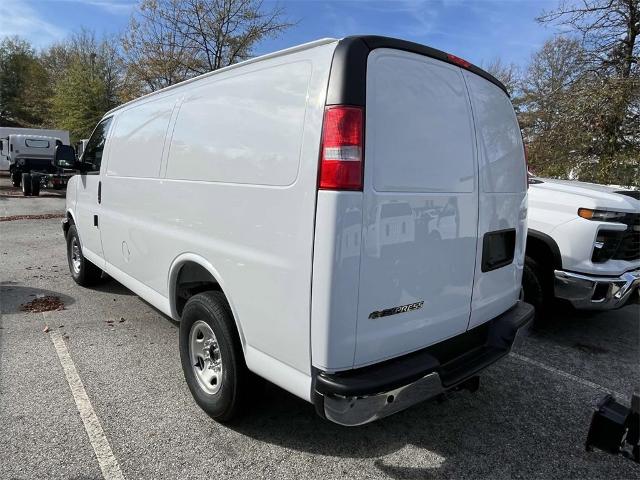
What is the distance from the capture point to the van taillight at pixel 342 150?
2.00 m

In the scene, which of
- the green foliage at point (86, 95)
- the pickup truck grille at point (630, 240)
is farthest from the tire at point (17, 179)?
the pickup truck grille at point (630, 240)

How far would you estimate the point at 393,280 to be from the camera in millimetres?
2195

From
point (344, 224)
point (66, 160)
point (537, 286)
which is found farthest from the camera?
point (66, 160)

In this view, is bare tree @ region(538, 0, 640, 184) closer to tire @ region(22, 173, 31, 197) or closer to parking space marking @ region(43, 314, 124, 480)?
parking space marking @ region(43, 314, 124, 480)

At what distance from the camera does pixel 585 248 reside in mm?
4121

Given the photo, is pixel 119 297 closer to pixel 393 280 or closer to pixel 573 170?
pixel 393 280

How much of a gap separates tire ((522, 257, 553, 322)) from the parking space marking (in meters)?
3.83

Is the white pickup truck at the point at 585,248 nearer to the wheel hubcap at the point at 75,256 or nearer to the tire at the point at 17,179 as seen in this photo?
the wheel hubcap at the point at 75,256

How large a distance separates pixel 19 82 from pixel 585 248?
5416 centimetres

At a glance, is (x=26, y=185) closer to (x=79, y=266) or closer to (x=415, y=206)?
(x=79, y=266)

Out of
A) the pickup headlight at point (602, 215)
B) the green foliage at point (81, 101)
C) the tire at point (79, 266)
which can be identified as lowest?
the tire at point (79, 266)

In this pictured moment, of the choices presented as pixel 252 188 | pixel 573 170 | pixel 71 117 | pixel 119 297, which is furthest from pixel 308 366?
pixel 71 117

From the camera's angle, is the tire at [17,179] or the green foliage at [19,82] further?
the green foliage at [19,82]

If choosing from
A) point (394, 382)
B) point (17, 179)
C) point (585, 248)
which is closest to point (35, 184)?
point (17, 179)
